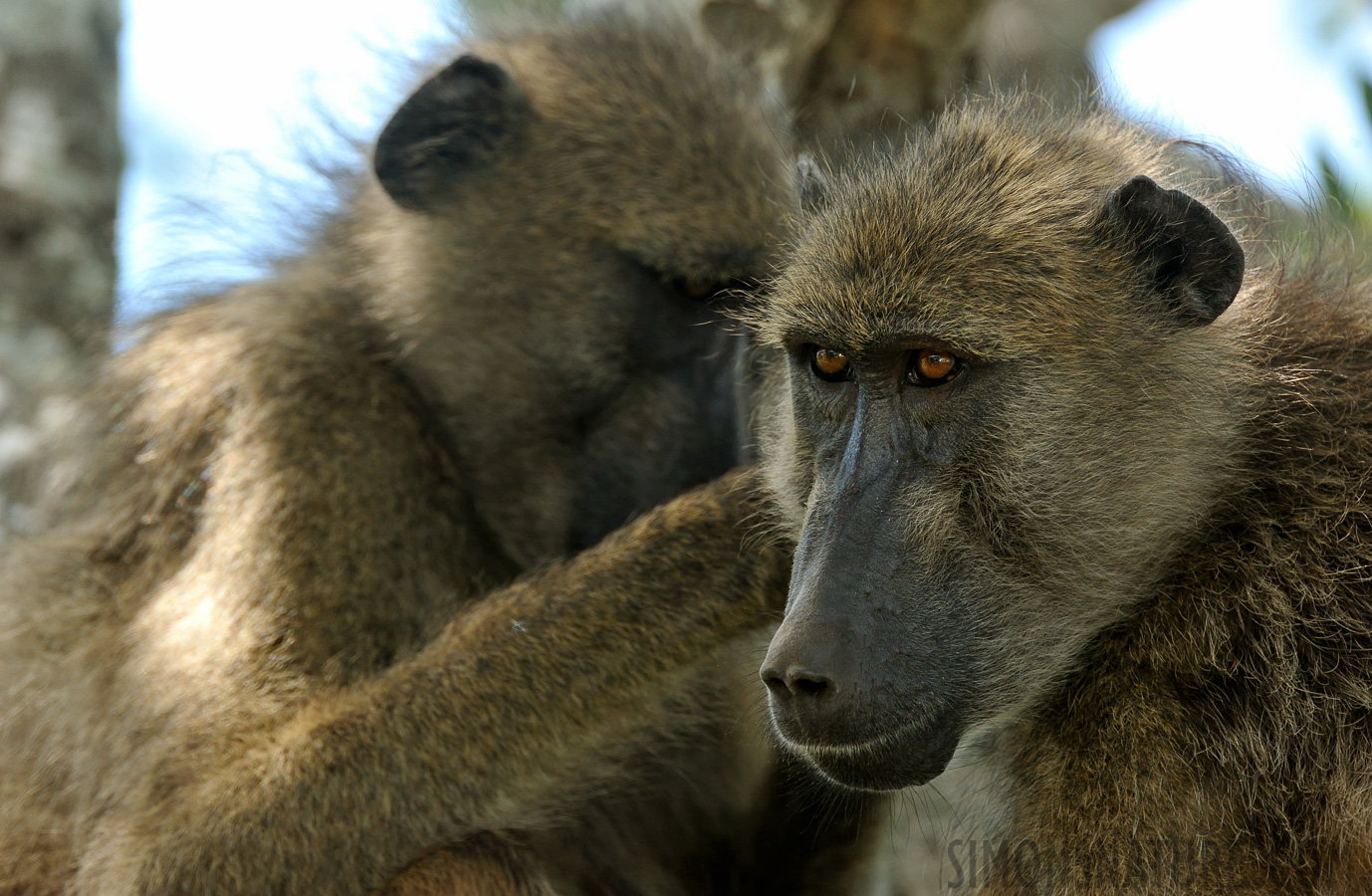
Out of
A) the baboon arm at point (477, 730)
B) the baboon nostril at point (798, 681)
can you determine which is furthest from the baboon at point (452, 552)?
the baboon nostril at point (798, 681)

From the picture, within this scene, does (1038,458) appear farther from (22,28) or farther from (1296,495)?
(22,28)

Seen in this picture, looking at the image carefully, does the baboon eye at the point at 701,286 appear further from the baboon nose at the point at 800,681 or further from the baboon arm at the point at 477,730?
the baboon nose at the point at 800,681

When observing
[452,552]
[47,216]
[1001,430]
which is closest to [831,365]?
[1001,430]

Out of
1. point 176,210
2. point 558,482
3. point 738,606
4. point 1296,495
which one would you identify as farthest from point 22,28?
point 1296,495

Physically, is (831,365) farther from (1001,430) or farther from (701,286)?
(701,286)

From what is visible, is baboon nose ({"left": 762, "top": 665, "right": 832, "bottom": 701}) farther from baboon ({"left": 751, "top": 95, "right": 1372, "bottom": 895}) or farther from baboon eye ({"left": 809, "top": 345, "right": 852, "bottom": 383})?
baboon eye ({"left": 809, "top": 345, "right": 852, "bottom": 383})

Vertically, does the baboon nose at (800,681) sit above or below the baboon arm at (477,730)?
above

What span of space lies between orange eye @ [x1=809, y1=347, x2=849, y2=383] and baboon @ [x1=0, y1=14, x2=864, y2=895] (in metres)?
0.62

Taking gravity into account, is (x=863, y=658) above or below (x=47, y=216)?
above

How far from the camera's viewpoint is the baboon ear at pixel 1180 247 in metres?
2.93

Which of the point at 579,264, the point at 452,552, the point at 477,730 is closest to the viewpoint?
the point at 477,730

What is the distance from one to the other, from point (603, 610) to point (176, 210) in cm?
264

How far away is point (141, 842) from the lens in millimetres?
3844

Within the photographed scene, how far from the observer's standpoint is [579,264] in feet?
14.8
